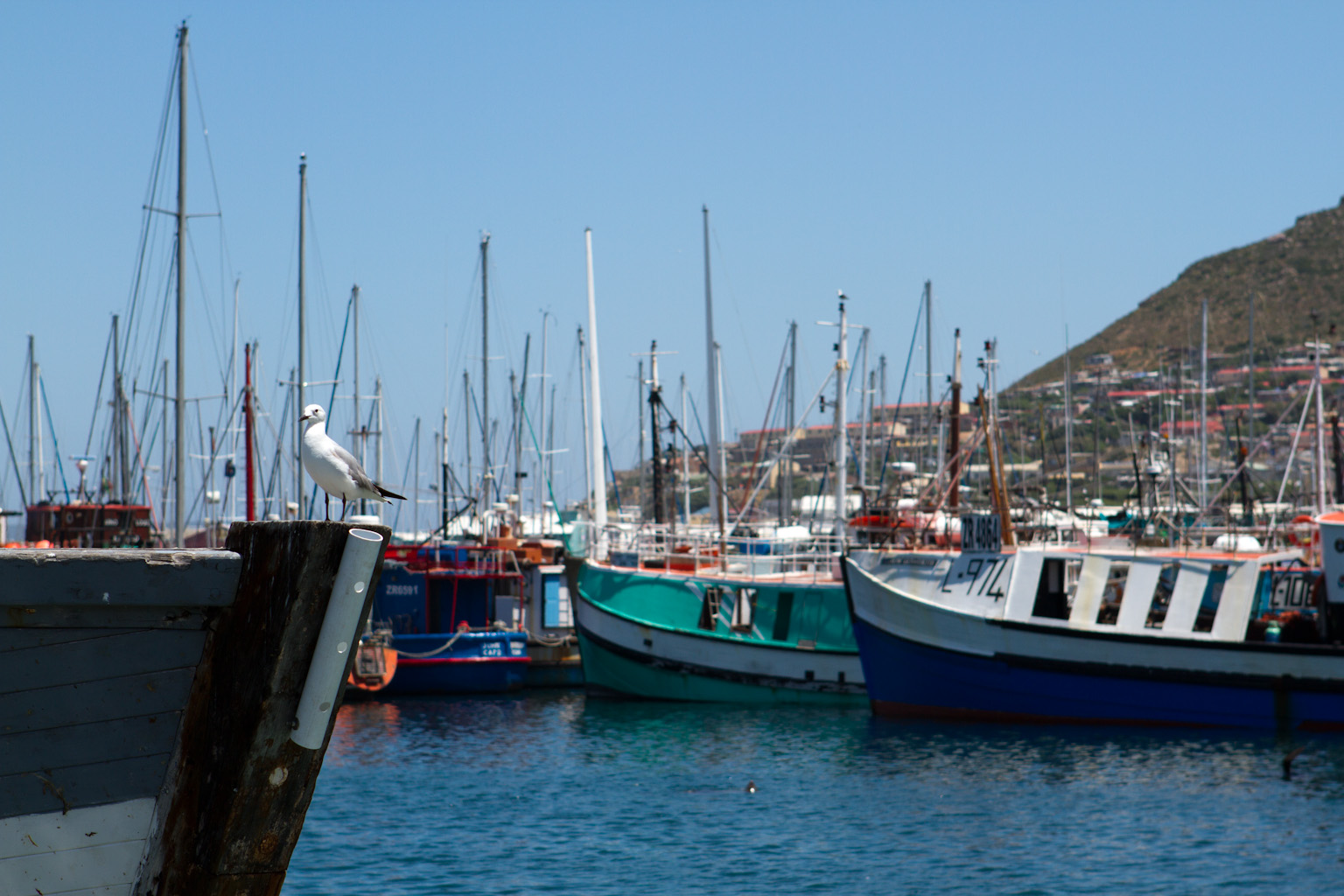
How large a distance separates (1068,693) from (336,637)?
22431 mm

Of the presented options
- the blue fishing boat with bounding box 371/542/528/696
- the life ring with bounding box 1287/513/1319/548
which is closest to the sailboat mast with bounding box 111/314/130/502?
the blue fishing boat with bounding box 371/542/528/696

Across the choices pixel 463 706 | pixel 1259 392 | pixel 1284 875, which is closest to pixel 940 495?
pixel 463 706

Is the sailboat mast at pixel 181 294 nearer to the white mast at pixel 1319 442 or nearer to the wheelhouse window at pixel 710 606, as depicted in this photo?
the wheelhouse window at pixel 710 606

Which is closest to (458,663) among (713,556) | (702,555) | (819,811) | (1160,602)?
(702,555)

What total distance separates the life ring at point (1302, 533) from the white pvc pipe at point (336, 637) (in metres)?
26.5

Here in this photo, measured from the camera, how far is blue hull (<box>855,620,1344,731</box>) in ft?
79.3

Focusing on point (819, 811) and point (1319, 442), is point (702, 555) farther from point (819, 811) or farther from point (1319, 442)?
point (1319, 442)

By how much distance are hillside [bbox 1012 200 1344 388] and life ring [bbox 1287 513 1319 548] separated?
8795cm

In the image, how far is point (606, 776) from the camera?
22.1 metres

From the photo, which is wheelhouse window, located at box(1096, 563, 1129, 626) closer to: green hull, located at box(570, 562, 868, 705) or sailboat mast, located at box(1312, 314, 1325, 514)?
green hull, located at box(570, 562, 868, 705)

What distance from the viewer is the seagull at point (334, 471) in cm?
637

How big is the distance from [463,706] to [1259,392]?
308 feet

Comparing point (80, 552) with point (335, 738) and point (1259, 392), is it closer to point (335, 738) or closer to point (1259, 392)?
point (335, 738)

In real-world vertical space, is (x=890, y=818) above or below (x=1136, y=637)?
below
